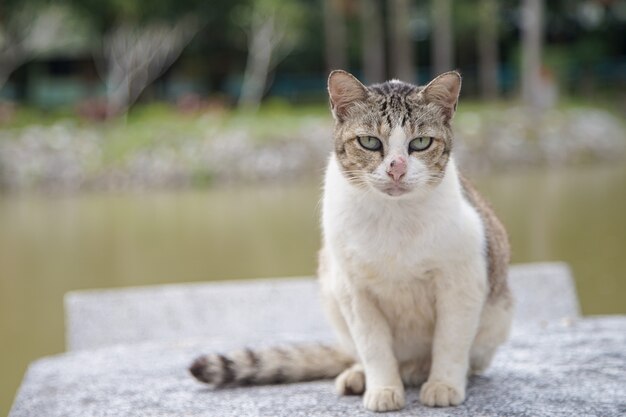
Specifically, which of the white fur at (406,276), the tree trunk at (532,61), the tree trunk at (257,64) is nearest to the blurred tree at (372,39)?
the tree trunk at (257,64)

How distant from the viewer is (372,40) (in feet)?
75.9

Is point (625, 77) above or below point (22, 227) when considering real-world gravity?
above

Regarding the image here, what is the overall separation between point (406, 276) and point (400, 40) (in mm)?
21074

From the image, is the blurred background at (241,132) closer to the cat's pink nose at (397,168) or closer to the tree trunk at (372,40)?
the tree trunk at (372,40)

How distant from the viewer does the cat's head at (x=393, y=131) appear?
2.37 meters

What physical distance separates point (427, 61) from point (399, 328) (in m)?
23.6

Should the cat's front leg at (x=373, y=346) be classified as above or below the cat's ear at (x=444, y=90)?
below

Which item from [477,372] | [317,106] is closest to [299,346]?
[477,372]

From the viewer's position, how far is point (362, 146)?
2426mm

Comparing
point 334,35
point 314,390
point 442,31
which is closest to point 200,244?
point 314,390

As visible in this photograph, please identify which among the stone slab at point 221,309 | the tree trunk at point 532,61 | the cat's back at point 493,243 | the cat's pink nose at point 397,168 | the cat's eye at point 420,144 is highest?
the tree trunk at point 532,61

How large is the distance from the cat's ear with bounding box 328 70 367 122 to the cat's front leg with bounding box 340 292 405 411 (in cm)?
Result: 53

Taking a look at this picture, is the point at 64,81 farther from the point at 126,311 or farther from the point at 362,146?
the point at 362,146

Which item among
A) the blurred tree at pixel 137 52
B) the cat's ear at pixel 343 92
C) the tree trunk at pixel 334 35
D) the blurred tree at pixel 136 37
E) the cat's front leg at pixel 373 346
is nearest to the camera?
the cat's ear at pixel 343 92
